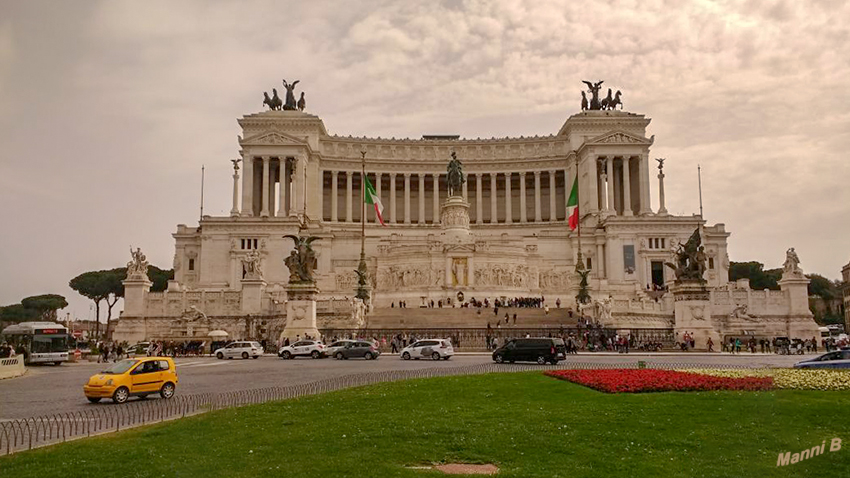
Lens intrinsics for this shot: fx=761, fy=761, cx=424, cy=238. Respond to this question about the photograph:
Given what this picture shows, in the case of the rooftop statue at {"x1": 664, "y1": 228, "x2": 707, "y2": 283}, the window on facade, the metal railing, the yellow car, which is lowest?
the metal railing

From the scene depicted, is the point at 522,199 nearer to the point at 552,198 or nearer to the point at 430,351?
the point at 552,198

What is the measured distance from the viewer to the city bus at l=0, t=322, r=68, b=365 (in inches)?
1954

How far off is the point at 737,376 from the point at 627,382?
4776 mm

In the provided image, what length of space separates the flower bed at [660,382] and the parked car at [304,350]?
74.4 feet

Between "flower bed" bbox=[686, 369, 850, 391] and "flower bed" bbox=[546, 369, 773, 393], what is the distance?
0.60 metres

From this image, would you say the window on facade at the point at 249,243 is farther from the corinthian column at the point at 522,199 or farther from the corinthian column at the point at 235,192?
the corinthian column at the point at 522,199

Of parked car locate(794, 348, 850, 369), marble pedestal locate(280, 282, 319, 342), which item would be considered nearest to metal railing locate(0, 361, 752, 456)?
parked car locate(794, 348, 850, 369)

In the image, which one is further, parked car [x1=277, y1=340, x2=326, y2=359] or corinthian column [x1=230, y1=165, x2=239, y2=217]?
corinthian column [x1=230, y1=165, x2=239, y2=217]

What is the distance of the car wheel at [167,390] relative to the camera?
25.8 meters

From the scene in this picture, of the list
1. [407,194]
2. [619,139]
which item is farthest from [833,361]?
[407,194]

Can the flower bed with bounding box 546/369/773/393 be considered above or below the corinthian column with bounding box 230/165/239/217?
below

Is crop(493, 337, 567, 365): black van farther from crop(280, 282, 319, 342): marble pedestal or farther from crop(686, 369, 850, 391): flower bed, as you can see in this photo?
crop(280, 282, 319, 342): marble pedestal

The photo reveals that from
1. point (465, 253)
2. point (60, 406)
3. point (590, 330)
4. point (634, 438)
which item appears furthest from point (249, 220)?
point (634, 438)

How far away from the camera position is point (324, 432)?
16.1 metres
